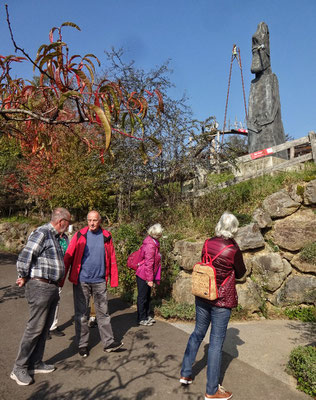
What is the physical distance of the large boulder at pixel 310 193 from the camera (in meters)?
6.57

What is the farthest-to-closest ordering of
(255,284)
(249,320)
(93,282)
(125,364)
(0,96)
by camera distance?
(255,284) < (249,320) < (93,282) < (125,364) < (0,96)

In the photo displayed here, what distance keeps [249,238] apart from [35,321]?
4351 millimetres

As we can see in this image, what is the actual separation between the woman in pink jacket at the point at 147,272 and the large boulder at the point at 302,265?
2.82 m

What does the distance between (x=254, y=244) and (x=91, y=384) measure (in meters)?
4.09

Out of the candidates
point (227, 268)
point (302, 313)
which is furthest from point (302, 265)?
point (227, 268)

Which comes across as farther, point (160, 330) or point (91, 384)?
point (160, 330)

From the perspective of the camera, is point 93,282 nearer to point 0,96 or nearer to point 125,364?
point 125,364

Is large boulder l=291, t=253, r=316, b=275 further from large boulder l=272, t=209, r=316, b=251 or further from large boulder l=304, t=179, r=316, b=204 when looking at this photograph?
large boulder l=304, t=179, r=316, b=204

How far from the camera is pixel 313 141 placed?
8.02 metres

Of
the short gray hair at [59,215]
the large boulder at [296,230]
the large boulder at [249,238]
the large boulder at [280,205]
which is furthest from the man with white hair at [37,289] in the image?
the large boulder at [280,205]

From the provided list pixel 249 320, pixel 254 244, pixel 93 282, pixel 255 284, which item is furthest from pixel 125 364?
pixel 254 244

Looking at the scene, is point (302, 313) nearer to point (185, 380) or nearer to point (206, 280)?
point (185, 380)

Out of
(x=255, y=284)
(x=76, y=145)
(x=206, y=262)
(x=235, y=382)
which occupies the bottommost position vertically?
(x=235, y=382)

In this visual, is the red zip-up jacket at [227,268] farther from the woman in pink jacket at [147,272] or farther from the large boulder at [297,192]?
the large boulder at [297,192]
